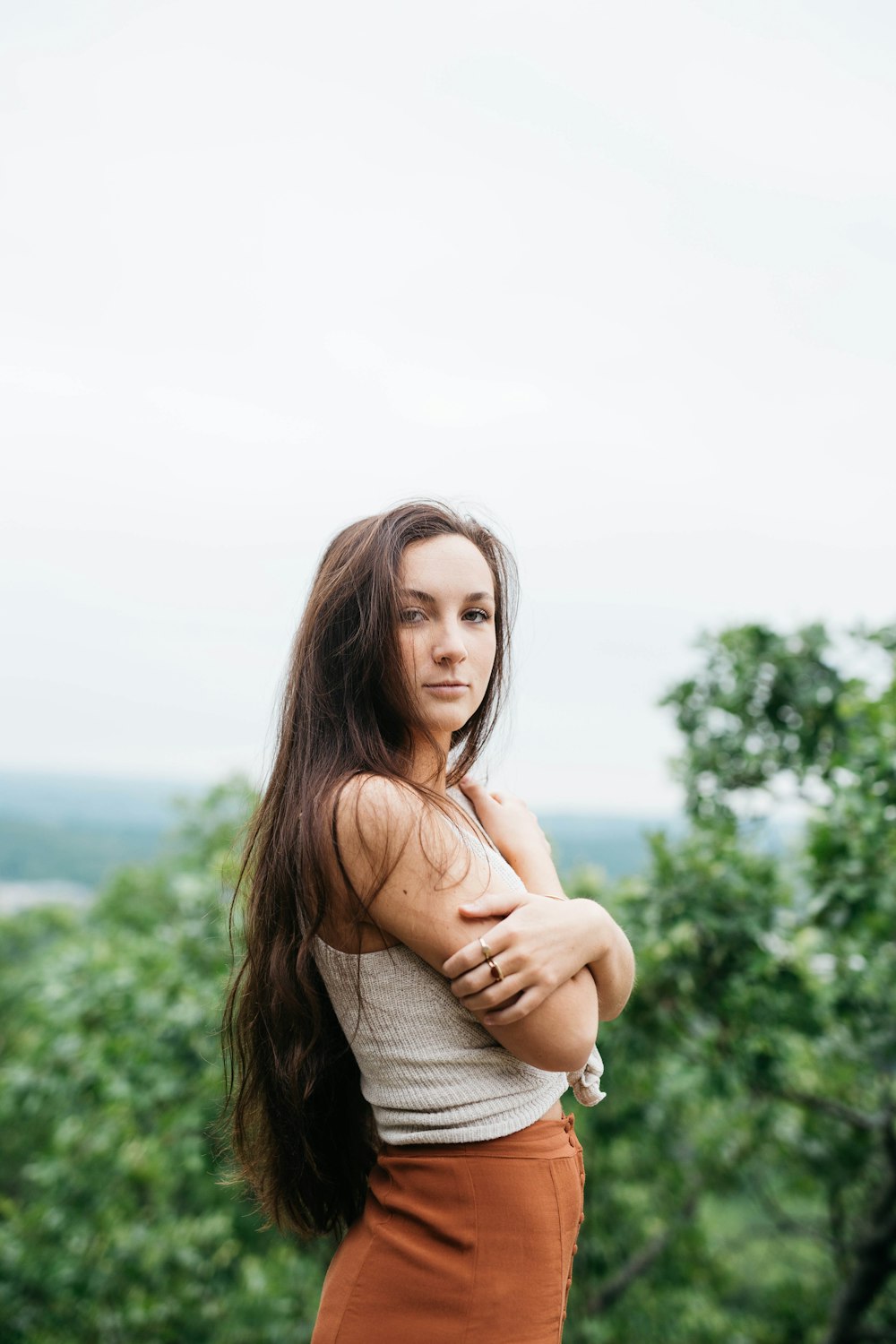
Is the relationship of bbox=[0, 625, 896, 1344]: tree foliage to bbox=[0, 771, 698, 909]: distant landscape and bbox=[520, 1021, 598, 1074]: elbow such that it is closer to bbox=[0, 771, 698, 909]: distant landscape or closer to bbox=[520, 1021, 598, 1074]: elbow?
bbox=[520, 1021, 598, 1074]: elbow

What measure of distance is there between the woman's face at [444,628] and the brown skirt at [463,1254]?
0.53m

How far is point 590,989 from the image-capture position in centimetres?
119

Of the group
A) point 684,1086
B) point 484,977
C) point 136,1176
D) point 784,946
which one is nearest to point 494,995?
point 484,977

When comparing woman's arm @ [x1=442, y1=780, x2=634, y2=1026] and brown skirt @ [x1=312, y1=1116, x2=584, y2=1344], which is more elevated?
woman's arm @ [x1=442, y1=780, x2=634, y2=1026]

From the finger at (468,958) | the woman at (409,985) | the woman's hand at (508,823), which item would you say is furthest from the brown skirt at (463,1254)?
the woman's hand at (508,823)

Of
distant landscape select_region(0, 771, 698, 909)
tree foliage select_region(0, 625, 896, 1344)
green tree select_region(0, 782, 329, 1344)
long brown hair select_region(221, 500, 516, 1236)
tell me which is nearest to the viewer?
long brown hair select_region(221, 500, 516, 1236)

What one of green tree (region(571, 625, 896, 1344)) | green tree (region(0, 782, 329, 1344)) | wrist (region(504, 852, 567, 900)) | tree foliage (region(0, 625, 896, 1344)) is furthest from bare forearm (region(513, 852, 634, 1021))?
green tree (region(0, 782, 329, 1344))

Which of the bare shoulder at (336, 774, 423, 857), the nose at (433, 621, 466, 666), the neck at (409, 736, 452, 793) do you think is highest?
the nose at (433, 621, 466, 666)

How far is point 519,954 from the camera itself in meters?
1.12

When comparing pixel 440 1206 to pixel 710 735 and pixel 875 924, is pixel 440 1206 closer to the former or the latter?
pixel 875 924

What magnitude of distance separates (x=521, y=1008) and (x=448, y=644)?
1.52ft

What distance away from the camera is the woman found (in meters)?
1.15

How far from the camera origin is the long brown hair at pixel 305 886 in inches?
50.9

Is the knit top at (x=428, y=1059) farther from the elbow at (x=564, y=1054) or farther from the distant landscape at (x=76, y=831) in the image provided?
the distant landscape at (x=76, y=831)
